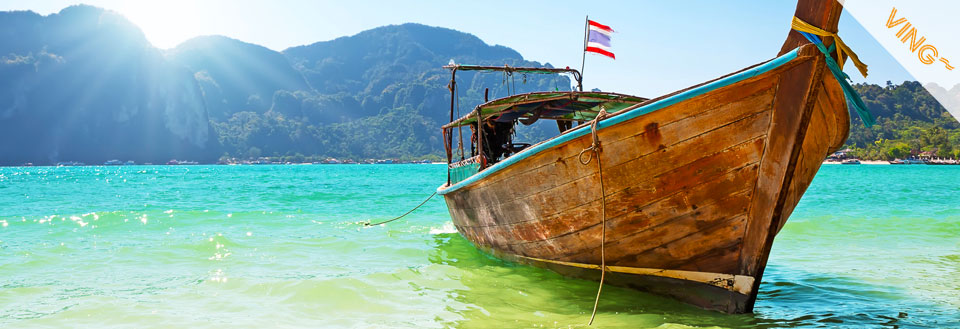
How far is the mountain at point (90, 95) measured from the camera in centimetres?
10888

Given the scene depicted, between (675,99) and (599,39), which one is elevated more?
(599,39)

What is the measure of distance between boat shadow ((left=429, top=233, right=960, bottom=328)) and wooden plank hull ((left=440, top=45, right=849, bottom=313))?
199mm

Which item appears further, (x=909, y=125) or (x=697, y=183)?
(x=909, y=125)

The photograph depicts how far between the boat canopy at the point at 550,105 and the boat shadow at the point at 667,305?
73.1 inches

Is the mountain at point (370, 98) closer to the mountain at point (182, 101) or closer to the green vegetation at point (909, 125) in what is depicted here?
the mountain at point (182, 101)

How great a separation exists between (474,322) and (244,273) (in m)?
3.68

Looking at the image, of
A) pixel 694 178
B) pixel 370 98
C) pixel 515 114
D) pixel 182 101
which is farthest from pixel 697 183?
pixel 370 98

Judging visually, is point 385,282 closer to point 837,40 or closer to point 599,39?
point 599,39

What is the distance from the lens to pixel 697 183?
4.41 m

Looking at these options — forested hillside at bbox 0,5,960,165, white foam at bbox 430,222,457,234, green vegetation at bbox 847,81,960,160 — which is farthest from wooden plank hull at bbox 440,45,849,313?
green vegetation at bbox 847,81,960,160

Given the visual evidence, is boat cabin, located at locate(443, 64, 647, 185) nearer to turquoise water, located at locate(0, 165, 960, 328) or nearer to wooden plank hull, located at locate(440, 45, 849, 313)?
turquoise water, located at locate(0, 165, 960, 328)

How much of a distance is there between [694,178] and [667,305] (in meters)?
1.31

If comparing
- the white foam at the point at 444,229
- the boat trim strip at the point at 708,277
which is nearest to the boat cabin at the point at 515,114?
the boat trim strip at the point at 708,277

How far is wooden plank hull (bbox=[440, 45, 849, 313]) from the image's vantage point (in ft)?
13.4
